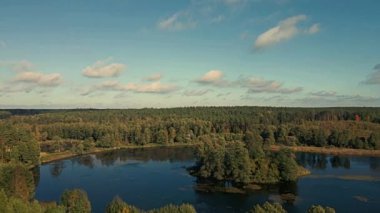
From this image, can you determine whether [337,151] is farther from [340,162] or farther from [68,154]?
[68,154]

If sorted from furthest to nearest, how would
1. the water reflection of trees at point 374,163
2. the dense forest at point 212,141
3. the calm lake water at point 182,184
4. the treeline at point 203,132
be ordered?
the treeline at point 203,132 → the water reflection of trees at point 374,163 → the dense forest at point 212,141 → the calm lake water at point 182,184

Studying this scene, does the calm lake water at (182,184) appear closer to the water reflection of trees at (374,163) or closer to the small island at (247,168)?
the water reflection of trees at (374,163)

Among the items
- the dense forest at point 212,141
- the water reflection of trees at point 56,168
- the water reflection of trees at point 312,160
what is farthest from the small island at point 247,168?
the water reflection of trees at point 56,168

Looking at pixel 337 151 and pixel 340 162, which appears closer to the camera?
pixel 340 162

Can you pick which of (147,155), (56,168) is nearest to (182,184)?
A: (56,168)

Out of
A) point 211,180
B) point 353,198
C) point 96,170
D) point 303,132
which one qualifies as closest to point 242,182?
point 211,180

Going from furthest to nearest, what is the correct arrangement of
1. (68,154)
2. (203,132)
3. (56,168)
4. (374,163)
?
(203,132)
(68,154)
(374,163)
(56,168)

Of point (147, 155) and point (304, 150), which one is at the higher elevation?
point (304, 150)

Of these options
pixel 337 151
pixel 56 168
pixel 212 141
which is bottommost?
pixel 56 168

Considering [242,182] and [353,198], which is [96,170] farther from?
[353,198]
